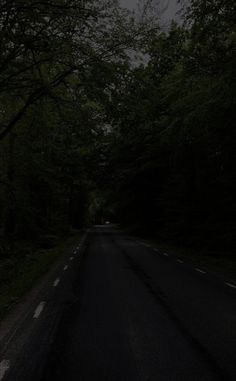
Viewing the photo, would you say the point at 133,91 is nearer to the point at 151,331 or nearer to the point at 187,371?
the point at 151,331

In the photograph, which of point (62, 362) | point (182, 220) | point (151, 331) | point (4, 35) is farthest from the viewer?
point (182, 220)

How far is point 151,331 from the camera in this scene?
282 inches

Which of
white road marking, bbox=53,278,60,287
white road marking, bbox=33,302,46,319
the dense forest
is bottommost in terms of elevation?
white road marking, bbox=33,302,46,319

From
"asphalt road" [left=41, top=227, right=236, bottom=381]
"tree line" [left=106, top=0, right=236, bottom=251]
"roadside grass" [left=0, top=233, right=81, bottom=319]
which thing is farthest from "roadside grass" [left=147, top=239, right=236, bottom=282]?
"roadside grass" [left=0, top=233, right=81, bottom=319]

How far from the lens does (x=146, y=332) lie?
23.3ft

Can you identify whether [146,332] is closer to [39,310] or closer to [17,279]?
[39,310]

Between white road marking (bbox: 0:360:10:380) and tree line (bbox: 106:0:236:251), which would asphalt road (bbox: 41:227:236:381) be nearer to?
white road marking (bbox: 0:360:10:380)

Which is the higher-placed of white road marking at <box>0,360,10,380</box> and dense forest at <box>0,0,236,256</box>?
dense forest at <box>0,0,236,256</box>

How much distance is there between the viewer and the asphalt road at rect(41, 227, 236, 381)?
5.25 m

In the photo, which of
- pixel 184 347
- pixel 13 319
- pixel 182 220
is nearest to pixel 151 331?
pixel 184 347

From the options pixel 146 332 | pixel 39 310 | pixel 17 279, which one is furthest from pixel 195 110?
pixel 146 332

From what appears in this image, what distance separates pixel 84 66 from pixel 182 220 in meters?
18.5

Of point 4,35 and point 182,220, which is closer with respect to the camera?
point 4,35

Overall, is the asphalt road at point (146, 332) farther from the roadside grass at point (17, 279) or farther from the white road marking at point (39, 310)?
the roadside grass at point (17, 279)
